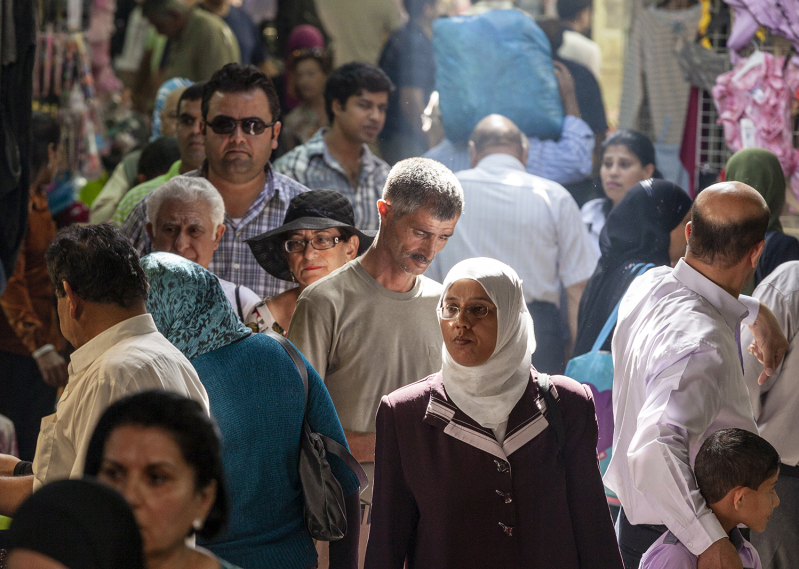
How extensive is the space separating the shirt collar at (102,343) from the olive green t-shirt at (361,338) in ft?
2.81

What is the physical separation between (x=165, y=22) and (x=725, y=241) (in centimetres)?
559

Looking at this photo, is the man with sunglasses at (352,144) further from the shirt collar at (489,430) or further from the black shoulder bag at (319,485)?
the shirt collar at (489,430)

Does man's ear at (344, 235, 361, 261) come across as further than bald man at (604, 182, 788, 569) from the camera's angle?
Yes

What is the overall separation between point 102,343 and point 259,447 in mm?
491

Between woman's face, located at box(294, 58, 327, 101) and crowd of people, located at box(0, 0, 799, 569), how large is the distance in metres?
2.45

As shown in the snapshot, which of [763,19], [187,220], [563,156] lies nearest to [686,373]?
[187,220]

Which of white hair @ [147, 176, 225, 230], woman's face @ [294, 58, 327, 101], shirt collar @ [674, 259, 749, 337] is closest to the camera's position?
shirt collar @ [674, 259, 749, 337]

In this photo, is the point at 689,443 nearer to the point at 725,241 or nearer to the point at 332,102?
the point at 725,241

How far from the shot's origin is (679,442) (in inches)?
83.9

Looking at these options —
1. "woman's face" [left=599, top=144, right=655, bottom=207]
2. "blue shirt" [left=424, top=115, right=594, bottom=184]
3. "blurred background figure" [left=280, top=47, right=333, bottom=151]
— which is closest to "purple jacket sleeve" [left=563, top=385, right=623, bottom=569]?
"woman's face" [left=599, top=144, right=655, bottom=207]

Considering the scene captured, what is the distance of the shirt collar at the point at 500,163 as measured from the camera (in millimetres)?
4418

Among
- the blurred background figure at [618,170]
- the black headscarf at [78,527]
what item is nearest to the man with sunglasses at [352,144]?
the blurred background figure at [618,170]

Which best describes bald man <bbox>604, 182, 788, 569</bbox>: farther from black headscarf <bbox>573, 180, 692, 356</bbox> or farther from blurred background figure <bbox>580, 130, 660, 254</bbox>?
blurred background figure <bbox>580, 130, 660, 254</bbox>

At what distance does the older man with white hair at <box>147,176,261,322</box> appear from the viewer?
10.4ft
